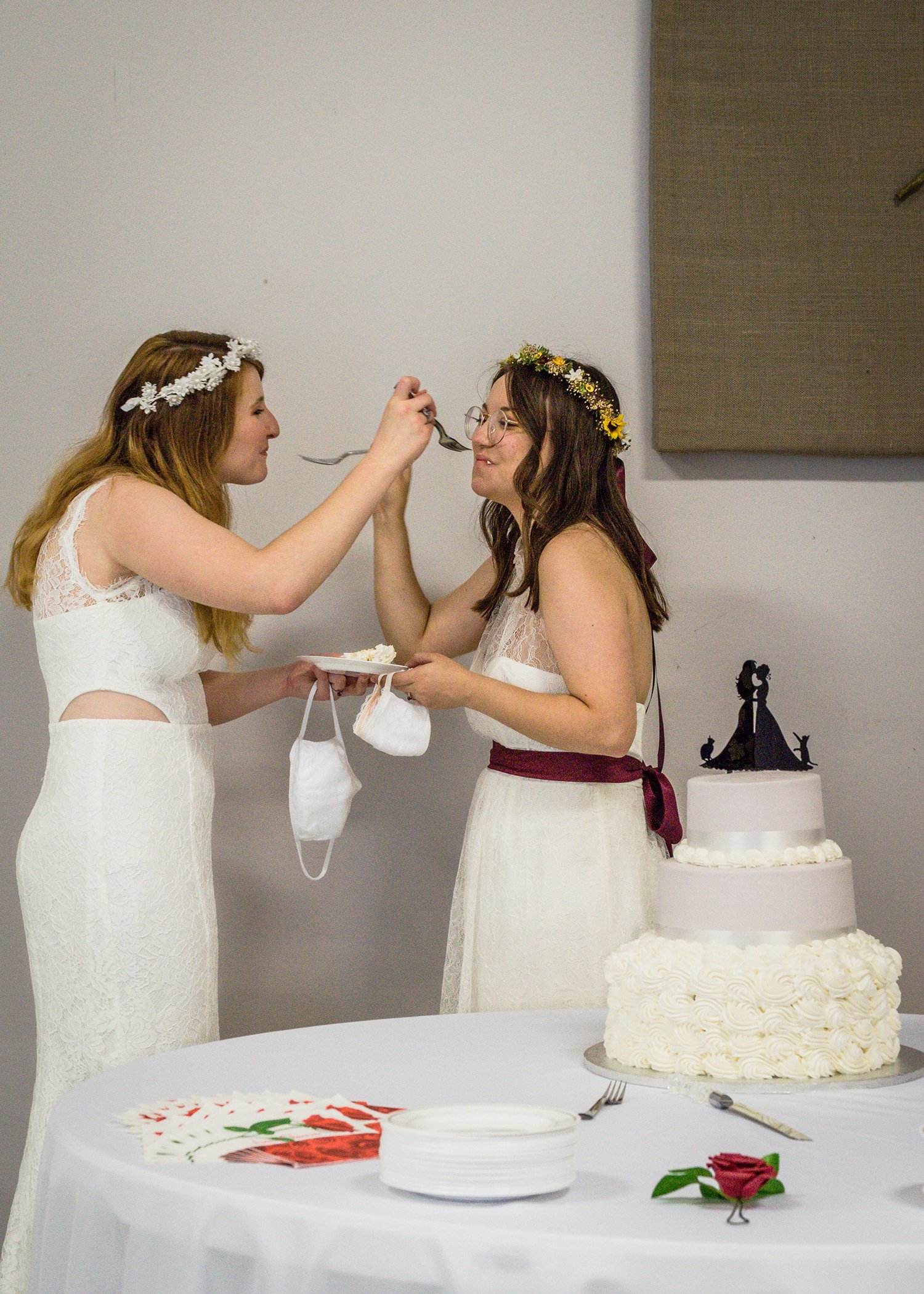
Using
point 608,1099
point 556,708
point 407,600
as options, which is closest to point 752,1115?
point 608,1099

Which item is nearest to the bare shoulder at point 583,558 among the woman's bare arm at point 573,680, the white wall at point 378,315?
the woman's bare arm at point 573,680

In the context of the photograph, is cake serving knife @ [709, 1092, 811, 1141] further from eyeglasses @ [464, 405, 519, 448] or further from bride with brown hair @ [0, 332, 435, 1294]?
eyeglasses @ [464, 405, 519, 448]

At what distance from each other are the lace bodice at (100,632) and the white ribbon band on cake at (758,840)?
3.11ft

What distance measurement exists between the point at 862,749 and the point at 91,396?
184cm

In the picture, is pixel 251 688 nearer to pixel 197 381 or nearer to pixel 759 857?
pixel 197 381

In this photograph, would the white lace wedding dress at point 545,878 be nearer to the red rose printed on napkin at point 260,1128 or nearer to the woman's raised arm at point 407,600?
the woman's raised arm at point 407,600

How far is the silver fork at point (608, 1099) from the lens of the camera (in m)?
1.27

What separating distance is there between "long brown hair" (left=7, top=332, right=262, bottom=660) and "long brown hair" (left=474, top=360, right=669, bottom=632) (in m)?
0.51

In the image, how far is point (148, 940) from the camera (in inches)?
76.6

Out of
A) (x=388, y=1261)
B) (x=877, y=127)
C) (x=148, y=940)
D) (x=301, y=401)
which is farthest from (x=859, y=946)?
(x=877, y=127)

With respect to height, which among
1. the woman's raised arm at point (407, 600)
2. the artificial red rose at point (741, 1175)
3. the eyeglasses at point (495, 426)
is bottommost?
the artificial red rose at point (741, 1175)

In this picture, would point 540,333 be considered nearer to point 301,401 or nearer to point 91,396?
point 301,401

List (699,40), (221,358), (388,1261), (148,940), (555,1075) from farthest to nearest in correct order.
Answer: (699,40), (221,358), (148,940), (555,1075), (388,1261)

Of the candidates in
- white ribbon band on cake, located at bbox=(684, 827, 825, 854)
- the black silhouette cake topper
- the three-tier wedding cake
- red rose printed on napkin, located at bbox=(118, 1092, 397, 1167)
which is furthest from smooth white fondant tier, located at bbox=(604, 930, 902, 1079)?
the black silhouette cake topper
